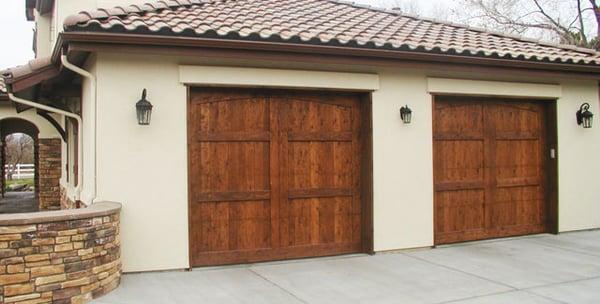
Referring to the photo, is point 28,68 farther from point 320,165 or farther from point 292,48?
point 320,165

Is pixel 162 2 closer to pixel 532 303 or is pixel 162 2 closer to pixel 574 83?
pixel 532 303

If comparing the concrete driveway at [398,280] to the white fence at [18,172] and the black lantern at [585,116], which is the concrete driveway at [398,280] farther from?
the white fence at [18,172]

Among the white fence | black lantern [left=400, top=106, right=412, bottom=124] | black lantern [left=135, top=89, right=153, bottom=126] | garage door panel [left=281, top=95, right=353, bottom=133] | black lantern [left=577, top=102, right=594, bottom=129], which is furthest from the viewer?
the white fence

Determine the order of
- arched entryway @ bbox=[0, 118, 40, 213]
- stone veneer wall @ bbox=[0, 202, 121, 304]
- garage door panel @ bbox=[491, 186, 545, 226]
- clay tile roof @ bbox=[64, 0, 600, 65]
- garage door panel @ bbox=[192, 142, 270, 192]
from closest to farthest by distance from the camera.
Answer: stone veneer wall @ bbox=[0, 202, 121, 304], clay tile roof @ bbox=[64, 0, 600, 65], garage door panel @ bbox=[192, 142, 270, 192], garage door panel @ bbox=[491, 186, 545, 226], arched entryway @ bbox=[0, 118, 40, 213]

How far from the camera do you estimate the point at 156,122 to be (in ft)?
23.1

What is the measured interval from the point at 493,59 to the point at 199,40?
14.6ft

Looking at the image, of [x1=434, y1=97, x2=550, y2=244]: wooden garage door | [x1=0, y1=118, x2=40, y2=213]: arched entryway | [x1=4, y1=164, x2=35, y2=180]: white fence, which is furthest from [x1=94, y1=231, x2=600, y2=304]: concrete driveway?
[x1=4, y1=164, x2=35, y2=180]: white fence

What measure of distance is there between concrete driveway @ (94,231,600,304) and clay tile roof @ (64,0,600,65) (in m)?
2.94

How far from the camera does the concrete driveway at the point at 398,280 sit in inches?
233

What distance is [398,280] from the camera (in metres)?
6.66

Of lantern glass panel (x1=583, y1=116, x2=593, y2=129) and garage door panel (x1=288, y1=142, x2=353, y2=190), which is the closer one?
garage door panel (x1=288, y1=142, x2=353, y2=190)

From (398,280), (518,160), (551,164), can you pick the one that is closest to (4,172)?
(518,160)

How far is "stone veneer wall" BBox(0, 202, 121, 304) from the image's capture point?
5.31 m

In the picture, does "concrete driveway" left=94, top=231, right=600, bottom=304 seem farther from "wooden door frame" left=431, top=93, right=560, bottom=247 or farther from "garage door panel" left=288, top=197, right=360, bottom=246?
"wooden door frame" left=431, top=93, right=560, bottom=247
